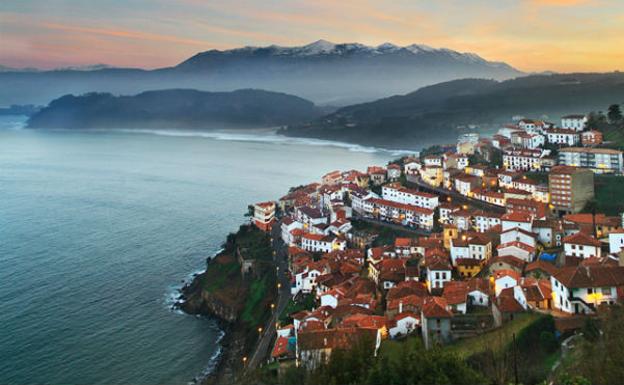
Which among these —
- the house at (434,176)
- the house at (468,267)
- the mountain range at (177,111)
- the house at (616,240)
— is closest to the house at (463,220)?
the house at (468,267)

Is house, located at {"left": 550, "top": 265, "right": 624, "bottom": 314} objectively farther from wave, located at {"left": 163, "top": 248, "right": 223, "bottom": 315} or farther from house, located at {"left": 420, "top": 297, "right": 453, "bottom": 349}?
wave, located at {"left": 163, "top": 248, "right": 223, "bottom": 315}

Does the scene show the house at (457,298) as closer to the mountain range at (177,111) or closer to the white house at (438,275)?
the white house at (438,275)

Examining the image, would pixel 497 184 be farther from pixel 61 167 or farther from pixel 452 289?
pixel 61 167

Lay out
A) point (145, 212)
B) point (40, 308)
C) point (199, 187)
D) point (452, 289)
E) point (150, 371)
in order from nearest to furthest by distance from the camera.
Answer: point (452, 289) < point (150, 371) < point (40, 308) < point (145, 212) < point (199, 187)

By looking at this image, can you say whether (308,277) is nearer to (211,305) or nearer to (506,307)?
(211,305)

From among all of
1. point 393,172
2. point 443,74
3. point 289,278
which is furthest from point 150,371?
point 443,74

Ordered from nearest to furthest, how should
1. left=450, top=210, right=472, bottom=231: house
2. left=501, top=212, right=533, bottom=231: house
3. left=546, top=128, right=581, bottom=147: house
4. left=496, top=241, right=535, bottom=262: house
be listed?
left=496, top=241, right=535, bottom=262: house, left=501, top=212, right=533, bottom=231: house, left=450, top=210, right=472, bottom=231: house, left=546, top=128, right=581, bottom=147: house

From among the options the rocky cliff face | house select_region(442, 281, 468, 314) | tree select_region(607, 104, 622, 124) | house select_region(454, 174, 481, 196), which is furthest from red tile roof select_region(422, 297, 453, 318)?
tree select_region(607, 104, 622, 124)
